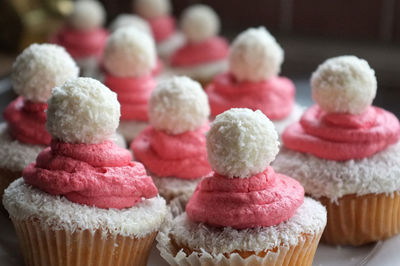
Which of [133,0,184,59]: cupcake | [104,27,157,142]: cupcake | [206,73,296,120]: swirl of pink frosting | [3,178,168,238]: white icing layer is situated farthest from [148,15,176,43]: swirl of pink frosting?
[3,178,168,238]: white icing layer

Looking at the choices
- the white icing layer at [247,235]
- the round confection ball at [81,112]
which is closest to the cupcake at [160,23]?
the round confection ball at [81,112]

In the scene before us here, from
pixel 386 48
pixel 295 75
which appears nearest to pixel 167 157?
pixel 295 75

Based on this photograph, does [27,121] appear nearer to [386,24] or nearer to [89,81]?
[89,81]

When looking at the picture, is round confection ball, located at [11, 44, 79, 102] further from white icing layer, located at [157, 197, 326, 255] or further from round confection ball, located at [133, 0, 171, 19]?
round confection ball, located at [133, 0, 171, 19]

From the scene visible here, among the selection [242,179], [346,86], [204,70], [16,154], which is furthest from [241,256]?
[204,70]

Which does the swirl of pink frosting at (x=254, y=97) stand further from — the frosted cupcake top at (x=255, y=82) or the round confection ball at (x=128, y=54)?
the round confection ball at (x=128, y=54)

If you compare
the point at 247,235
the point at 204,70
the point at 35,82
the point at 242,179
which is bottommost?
the point at 204,70

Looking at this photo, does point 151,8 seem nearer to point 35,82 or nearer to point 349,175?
point 35,82
